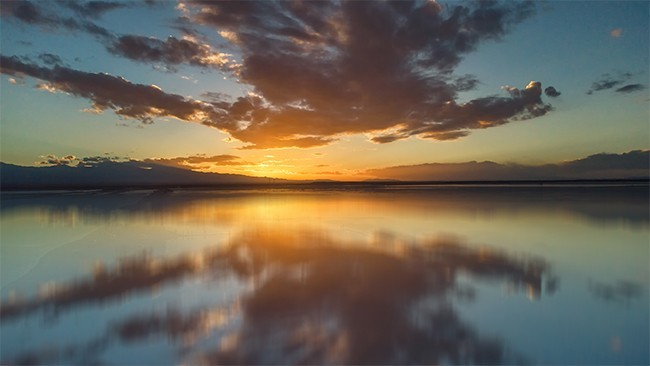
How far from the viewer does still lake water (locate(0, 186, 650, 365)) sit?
488cm

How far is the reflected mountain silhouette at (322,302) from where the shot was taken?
15.8 ft

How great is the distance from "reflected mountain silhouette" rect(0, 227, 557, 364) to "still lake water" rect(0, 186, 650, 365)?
27 millimetres

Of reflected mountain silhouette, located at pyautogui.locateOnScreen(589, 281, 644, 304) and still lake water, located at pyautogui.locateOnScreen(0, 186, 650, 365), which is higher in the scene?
still lake water, located at pyautogui.locateOnScreen(0, 186, 650, 365)

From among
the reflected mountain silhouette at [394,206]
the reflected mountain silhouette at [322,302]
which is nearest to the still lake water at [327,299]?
the reflected mountain silhouette at [322,302]

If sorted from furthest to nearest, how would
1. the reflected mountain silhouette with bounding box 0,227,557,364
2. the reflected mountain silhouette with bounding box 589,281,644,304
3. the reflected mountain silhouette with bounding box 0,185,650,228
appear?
the reflected mountain silhouette with bounding box 0,185,650,228 → the reflected mountain silhouette with bounding box 589,281,644,304 → the reflected mountain silhouette with bounding box 0,227,557,364

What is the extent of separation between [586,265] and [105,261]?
11.9 meters

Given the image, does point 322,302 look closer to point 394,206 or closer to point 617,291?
point 617,291

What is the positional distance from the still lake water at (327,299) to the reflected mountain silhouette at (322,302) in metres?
0.03

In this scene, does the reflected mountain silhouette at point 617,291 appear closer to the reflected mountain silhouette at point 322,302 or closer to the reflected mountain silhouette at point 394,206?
the reflected mountain silhouette at point 322,302

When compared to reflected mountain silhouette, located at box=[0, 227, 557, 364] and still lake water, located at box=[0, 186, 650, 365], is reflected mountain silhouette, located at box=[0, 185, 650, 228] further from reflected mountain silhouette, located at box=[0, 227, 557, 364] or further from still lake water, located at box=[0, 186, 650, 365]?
reflected mountain silhouette, located at box=[0, 227, 557, 364]

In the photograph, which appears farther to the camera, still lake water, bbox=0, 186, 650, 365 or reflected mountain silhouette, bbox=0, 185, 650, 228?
reflected mountain silhouette, bbox=0, 185, 650, 228

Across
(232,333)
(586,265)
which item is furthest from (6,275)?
(586,265)

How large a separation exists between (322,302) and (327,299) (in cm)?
18

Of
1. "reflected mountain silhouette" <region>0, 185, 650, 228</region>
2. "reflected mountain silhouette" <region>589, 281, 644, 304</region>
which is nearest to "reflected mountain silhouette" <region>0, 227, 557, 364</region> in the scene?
"reflected mountain silhouette" <region>589, 281, 644, 304</region>
